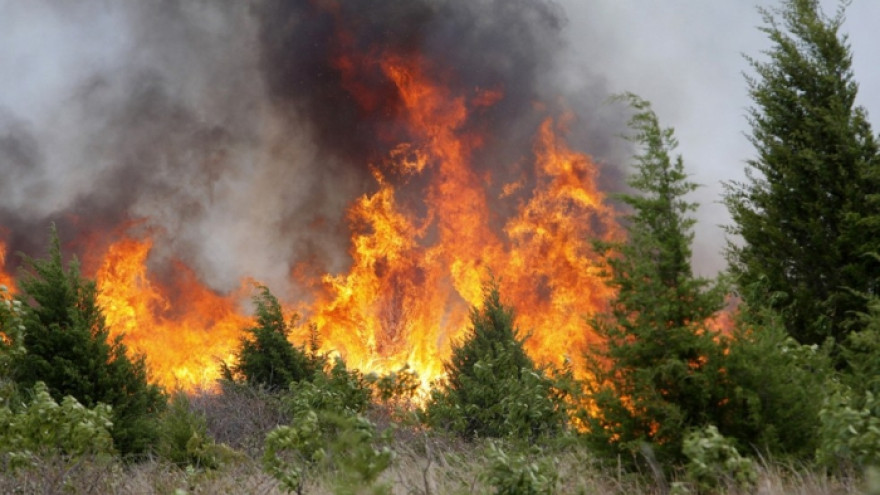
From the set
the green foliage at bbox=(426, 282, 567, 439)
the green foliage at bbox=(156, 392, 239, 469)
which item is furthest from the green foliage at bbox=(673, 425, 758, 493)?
the green foliage at bbox=(156, 392, 239, 469)

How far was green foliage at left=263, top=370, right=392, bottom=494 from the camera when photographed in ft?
17.0

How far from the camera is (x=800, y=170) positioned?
42.9 ft

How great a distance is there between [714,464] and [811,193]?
8.51m

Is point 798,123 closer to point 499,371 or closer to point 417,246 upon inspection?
point 499,371

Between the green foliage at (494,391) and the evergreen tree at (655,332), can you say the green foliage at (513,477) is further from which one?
the green foliage at (494,391)

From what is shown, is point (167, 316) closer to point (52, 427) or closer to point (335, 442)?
point (52, 427)

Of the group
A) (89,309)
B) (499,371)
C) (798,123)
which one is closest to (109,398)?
(89,309)

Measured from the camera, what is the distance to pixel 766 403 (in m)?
6.89

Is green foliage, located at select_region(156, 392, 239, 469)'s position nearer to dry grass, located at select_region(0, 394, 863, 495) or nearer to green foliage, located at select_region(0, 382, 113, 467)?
dry grass, located at select_region(0, 394, 863, 495)

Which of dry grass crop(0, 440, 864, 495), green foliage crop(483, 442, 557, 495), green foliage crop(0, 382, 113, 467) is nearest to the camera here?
green foliage crop(483, 442, 557, 495)

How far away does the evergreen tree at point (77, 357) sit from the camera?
14984mm

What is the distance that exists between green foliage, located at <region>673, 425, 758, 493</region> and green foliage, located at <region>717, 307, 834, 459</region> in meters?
0.42

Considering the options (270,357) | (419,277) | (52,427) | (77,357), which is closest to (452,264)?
(419,277)

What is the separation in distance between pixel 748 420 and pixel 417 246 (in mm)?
33887
